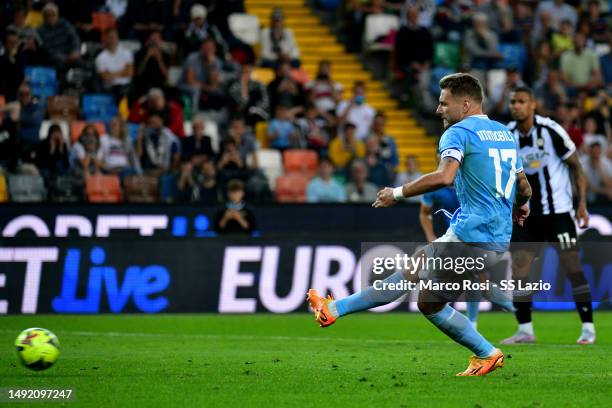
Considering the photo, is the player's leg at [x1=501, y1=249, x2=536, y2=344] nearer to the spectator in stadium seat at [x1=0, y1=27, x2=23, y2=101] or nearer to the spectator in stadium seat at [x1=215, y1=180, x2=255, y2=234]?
the spectator in stadium seat at [x1=215, y1=180, x2=255, y2=234]

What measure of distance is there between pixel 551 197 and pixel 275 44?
11.6m

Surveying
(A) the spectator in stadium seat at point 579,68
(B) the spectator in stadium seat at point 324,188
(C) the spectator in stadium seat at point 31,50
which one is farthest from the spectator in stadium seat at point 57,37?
(A) the spectator in stadium seat at point 579,68

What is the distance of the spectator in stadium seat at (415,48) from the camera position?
24.4m

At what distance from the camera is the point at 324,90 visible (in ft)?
76.3

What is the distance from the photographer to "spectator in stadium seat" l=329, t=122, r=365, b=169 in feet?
71.6

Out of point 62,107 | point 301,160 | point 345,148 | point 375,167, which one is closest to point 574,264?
point 375,167

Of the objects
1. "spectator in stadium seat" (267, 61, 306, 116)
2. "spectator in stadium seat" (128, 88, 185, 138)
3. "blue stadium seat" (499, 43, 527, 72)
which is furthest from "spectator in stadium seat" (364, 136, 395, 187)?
"blue stadium seat" (499, 43, 527, 72)

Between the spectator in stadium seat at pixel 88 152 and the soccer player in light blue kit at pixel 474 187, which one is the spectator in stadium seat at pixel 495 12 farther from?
the soccer player in light blue kit at pixel 474 187

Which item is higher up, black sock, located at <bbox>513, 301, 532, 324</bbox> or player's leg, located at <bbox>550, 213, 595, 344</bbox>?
player's leg, located at <bbox>550, 213, 595, 344</bbox>

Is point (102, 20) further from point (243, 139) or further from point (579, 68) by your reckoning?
point (579, 68)

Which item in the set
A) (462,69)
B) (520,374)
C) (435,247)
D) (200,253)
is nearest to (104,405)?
(435,247)

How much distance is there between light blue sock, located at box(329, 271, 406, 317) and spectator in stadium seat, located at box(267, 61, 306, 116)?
1287cm

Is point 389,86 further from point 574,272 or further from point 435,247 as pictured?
point 435,247

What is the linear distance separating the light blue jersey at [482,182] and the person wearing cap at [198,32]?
46.1 ft
